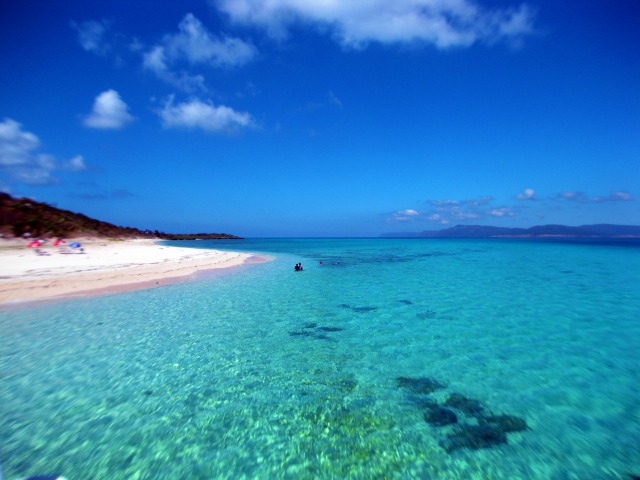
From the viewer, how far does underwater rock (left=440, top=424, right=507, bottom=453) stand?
15.5ft

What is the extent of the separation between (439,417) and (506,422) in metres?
1.20

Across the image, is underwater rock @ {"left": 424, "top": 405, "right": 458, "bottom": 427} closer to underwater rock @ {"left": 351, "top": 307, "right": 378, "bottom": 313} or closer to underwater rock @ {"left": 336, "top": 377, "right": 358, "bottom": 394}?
underwater rock @ {"left": 336, "top": 377, "right": 358, "bottom": 394}

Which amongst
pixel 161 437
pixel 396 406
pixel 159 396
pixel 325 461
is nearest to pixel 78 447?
pixel 161 437

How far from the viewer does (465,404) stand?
19.4 ft

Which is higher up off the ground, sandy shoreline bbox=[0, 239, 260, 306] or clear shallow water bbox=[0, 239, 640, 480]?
sandy shoreline bbox=[0, 239, 260, 306]

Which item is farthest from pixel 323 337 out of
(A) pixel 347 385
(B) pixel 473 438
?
(B) pixel 473 438

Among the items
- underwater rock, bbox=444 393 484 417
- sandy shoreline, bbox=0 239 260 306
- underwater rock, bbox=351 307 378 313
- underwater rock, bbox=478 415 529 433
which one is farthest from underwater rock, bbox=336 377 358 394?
sandy shoreline, bbox=0 239 260 306

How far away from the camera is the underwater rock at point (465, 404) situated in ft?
18.6

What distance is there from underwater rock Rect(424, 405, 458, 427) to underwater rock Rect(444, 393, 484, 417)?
0.27 metres

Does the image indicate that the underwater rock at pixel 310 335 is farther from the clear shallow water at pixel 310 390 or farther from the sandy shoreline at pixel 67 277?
the sandy shoreline at pixel 67 277

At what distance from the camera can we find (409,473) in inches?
163

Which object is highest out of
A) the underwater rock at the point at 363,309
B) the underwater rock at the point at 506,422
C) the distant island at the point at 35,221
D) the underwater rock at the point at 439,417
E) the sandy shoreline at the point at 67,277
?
the distant island at the point at 35,221

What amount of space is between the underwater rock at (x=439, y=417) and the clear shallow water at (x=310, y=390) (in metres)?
0.10

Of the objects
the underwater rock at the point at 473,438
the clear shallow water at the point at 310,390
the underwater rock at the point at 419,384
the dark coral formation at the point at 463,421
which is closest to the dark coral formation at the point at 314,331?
the clear shallow water at the point at 310,390
